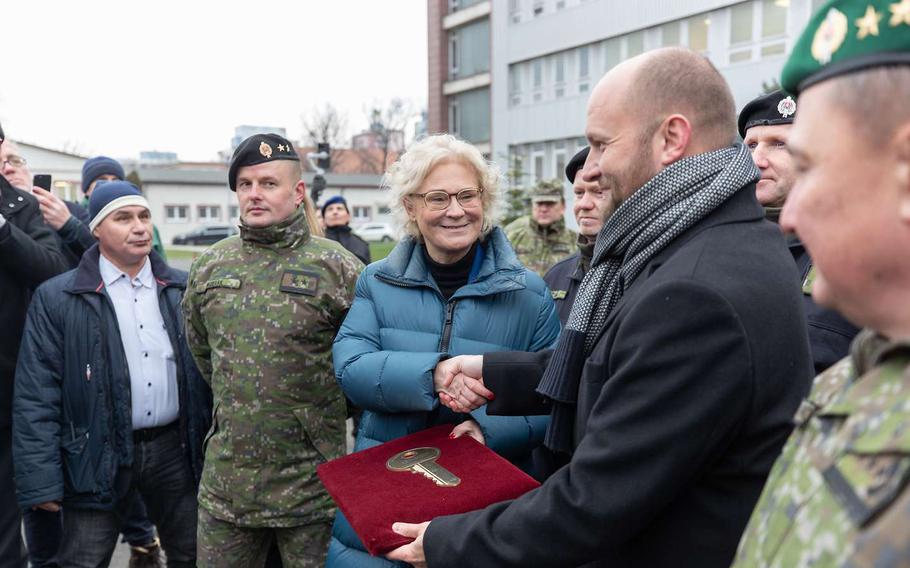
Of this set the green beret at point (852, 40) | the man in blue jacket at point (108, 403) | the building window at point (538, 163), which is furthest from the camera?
the building window at point (538, 163)

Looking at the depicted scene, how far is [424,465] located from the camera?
2.17 meters

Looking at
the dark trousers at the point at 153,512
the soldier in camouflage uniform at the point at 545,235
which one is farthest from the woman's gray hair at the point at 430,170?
the soldier in camouflage uniform at the point at 545,235

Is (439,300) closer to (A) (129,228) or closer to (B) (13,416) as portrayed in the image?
(A) (129,228)

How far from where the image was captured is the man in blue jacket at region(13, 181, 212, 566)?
3.44m

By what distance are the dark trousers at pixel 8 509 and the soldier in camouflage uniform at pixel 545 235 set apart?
14.5 feet

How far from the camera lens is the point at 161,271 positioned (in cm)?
389

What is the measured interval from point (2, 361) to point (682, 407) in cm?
356

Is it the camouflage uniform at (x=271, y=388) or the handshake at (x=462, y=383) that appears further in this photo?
the camouflage uniform at (x=271, y=388)

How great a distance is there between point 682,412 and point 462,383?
3.34 ft

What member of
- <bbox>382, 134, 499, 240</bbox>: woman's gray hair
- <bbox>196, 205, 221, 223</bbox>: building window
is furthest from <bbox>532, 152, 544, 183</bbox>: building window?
<bbox>196, 205, 221, 223</bbox>: building window

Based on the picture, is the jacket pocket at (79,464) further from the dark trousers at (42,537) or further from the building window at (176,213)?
the building window at (176,213)

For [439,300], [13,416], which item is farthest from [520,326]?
[13,416]

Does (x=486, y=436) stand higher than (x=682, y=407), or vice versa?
(x=682, y=407)

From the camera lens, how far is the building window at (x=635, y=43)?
2450 centimetres
